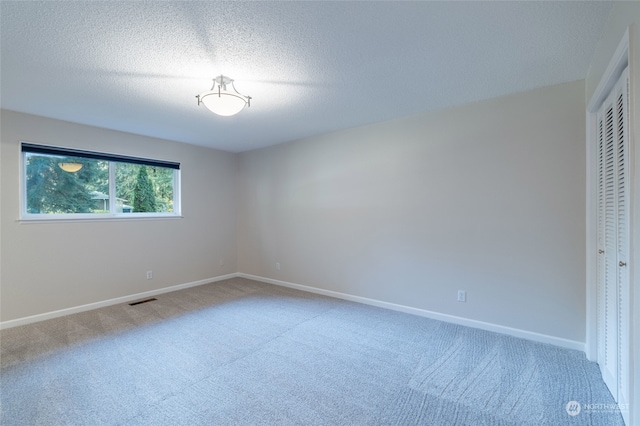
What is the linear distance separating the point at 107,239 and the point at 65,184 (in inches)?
32.2

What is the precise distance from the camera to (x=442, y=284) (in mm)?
3168

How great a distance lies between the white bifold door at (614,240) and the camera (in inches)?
64.8

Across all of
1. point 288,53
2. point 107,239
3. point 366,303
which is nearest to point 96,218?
point 107,239

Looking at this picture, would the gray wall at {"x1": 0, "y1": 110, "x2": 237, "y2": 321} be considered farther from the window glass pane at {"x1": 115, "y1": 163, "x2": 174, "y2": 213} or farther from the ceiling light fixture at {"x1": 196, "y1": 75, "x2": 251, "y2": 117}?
the ceiling light fixture at {"x1": 196, "y1": 75, "x2": 251, "y2": 117}

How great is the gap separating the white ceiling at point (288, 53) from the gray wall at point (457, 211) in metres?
0.33

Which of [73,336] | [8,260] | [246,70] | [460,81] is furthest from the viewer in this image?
[8,260]

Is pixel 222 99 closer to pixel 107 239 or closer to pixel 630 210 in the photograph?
pixel 630 210

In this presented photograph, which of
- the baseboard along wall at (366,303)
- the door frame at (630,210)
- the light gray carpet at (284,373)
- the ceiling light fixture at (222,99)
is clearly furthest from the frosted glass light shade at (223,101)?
the baseboard along wall at (366,303)

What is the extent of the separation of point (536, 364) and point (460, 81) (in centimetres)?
242

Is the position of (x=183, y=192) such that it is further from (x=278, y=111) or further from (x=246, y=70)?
(x=246, y=70)

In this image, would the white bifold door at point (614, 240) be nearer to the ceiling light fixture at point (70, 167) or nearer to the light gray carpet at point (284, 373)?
the light gray carpet at point (284, 373)

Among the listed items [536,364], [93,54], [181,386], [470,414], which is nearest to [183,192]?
[93,54]

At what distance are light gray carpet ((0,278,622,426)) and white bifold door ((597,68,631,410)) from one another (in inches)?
9.1

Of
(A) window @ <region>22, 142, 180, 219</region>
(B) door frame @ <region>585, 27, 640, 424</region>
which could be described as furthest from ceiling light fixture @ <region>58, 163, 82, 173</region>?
(B) door frame @ <region>585, 27, 640, 424</region>
